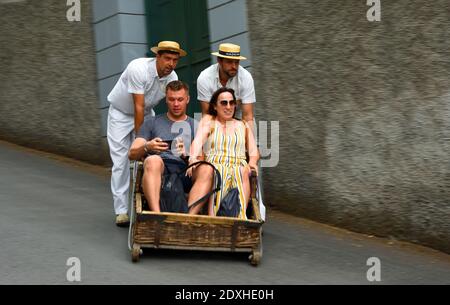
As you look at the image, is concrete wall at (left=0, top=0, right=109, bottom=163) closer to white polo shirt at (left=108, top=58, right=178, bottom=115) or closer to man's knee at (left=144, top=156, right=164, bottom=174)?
white polo shirt at (left=108, top=58, right=178, bottom=115)

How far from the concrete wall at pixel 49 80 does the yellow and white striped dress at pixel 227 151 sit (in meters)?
4.28

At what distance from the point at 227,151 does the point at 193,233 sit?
0.92 m

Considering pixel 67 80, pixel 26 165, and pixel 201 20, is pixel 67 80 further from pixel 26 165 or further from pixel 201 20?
pixel 201 20

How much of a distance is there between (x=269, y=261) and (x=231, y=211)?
0.54 meters

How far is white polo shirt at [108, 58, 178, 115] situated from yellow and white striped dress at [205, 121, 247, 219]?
0.74m

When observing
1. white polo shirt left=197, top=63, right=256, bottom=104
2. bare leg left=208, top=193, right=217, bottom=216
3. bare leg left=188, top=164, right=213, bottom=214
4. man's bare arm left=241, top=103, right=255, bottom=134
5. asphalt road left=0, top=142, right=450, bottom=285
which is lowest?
asphalt road left=0, top=142, right=450, bottom=285

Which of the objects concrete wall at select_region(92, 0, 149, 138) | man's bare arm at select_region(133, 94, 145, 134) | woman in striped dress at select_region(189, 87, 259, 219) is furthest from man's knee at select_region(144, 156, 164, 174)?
concrete wall at select_region(92, 0, 149, 138)

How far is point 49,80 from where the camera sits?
484 inches

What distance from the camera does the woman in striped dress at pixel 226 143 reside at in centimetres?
732

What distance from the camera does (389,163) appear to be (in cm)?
781

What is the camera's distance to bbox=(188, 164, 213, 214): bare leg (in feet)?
23.5

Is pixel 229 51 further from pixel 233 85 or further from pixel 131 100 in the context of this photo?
pixel 131 100

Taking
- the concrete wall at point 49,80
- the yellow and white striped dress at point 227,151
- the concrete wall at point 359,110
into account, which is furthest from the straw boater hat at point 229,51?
the concrete wall at point 49,80
